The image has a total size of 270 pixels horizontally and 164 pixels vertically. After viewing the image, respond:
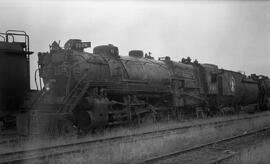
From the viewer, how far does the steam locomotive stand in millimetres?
12602

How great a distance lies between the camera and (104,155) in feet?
29.2

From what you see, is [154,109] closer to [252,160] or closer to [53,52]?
[53,52]

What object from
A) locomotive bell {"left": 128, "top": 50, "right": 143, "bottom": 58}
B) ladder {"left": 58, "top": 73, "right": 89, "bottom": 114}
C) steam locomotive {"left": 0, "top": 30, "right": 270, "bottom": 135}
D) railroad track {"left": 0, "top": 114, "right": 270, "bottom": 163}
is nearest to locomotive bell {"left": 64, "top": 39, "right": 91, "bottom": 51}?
steam locomotive {"left": 0, "top": 30, "right": 270, "bottom": 135}

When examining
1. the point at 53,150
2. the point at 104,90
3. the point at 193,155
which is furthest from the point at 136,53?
the point at 193,155

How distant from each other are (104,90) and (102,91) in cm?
20

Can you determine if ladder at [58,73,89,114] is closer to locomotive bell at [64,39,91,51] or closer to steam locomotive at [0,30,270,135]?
steam locomotive at [0,30,270,135]

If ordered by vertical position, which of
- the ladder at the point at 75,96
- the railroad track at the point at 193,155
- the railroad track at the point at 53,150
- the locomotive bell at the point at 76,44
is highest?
the locomotive bell at the point at 76,44

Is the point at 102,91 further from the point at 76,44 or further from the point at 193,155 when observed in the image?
the point at 193,155

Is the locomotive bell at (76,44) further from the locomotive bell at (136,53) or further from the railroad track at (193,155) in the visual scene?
the railroad track at (193,155)

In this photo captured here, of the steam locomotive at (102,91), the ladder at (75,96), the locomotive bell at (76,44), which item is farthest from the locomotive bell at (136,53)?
the ladder at (75,96)

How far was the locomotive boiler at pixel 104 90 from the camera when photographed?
12.7 metres

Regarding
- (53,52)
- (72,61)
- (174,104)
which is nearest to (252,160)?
(72,61)

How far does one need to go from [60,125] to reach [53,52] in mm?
3245

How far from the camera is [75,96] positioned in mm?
12742
